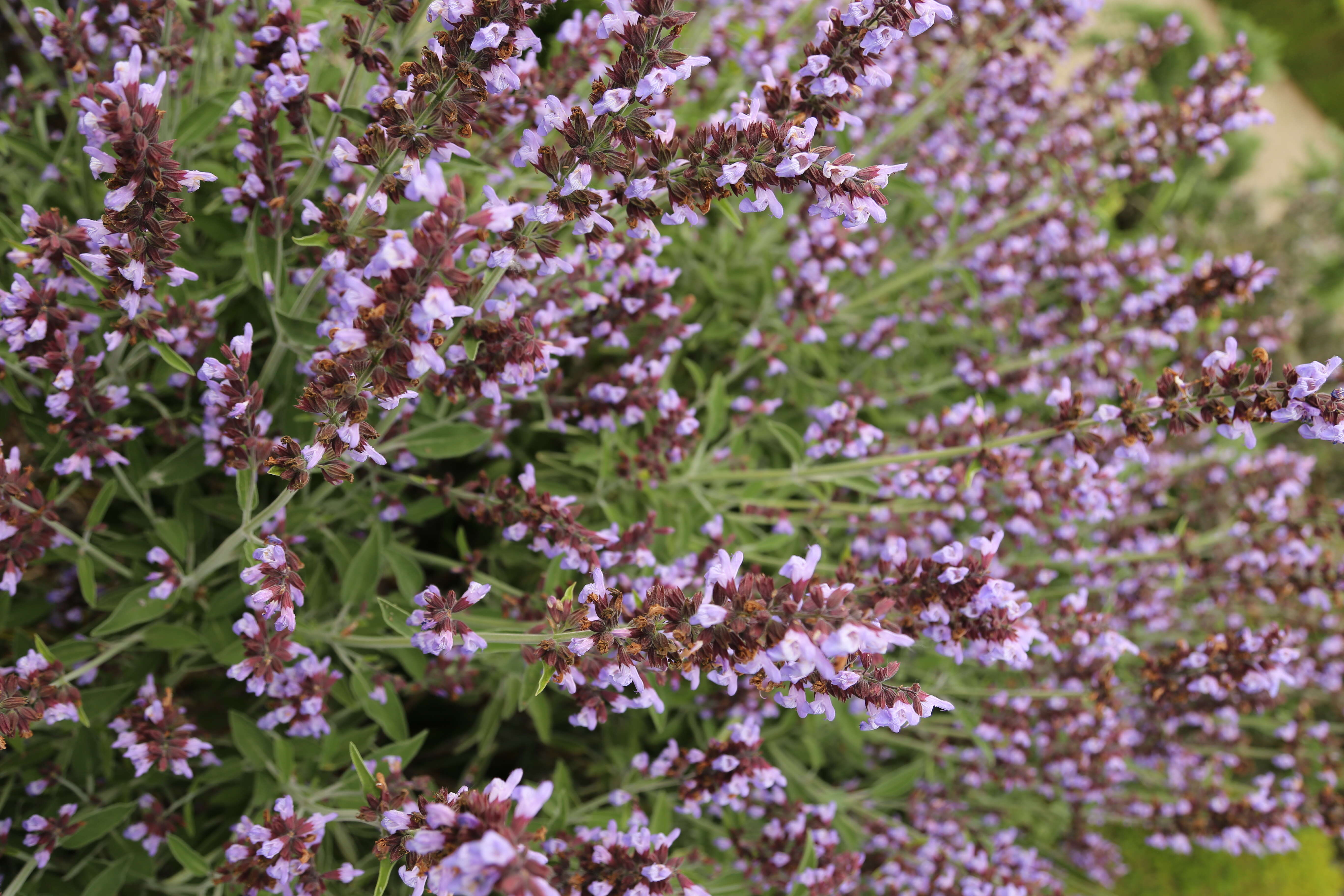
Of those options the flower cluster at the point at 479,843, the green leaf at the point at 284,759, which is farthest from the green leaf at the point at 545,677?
the green leaf at the point at 284,759

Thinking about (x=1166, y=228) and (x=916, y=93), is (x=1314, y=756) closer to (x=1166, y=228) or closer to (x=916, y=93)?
(x=916, y=93)

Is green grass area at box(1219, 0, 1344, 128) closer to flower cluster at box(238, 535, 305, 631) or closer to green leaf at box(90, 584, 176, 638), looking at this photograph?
flower cluster at box(238, 535, 305, 631)

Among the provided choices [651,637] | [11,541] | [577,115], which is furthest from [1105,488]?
[11,541]

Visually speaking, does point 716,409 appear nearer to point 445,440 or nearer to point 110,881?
point 445,440

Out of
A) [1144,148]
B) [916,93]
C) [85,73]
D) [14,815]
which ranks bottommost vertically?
[14,815]

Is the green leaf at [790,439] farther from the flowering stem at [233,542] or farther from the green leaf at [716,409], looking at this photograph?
the flowering stem at [233,542]

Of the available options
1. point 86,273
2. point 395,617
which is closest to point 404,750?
point 395,617
